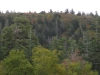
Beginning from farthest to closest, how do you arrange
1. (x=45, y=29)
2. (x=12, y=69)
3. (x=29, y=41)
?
(x=45, y=29)
(x=29, y=41)
(x=12, y=69)

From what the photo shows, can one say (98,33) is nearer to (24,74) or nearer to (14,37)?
(14,37)

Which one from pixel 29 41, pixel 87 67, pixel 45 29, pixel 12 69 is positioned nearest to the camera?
pixel 12 69

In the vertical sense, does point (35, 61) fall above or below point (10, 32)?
below

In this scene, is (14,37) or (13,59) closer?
(13,59)

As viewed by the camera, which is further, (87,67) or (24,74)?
(87,67)

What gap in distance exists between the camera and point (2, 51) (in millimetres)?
37156

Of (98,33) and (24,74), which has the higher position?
(98,33)

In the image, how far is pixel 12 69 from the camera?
82.5 ft

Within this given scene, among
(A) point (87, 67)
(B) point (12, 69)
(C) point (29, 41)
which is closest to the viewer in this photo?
(B) point (12, 69)

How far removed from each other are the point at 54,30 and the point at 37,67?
117m

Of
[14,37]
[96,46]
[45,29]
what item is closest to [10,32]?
[14,37]

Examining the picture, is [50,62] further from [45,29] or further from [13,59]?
[45,29]

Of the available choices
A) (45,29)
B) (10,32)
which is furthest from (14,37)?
(45,29)

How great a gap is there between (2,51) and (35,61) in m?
12.3
